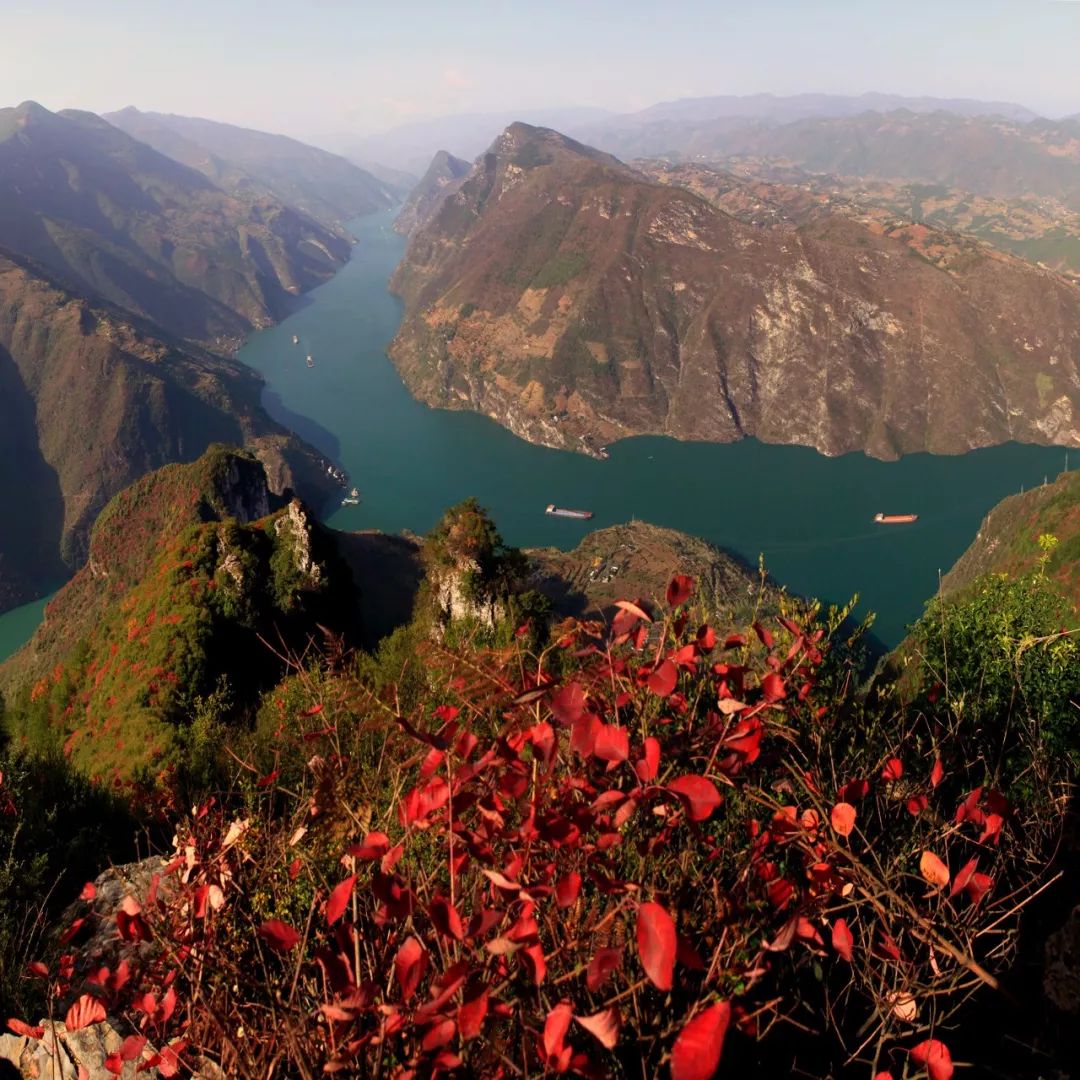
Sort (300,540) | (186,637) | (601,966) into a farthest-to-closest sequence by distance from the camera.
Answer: (300,540), (186,637), (601,966)

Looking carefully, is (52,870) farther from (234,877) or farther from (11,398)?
(11,398)

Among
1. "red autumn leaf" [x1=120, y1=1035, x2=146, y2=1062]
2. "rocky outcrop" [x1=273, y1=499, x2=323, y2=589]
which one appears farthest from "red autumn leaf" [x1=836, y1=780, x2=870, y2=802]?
"rocky outcrop" [x1=273, y1=499, x2=323, y2=589]

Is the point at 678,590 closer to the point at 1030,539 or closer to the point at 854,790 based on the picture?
the point at 854,790

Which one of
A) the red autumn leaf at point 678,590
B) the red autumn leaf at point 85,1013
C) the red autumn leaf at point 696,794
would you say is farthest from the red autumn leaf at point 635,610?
the red autumn leaf at point 85,1013

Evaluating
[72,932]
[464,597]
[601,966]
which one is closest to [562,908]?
[601,966]

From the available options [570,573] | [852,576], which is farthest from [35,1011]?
[852,576]

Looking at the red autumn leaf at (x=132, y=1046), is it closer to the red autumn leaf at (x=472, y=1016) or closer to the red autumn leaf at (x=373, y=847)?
the red autumn leaf at (x=373, y=847)
